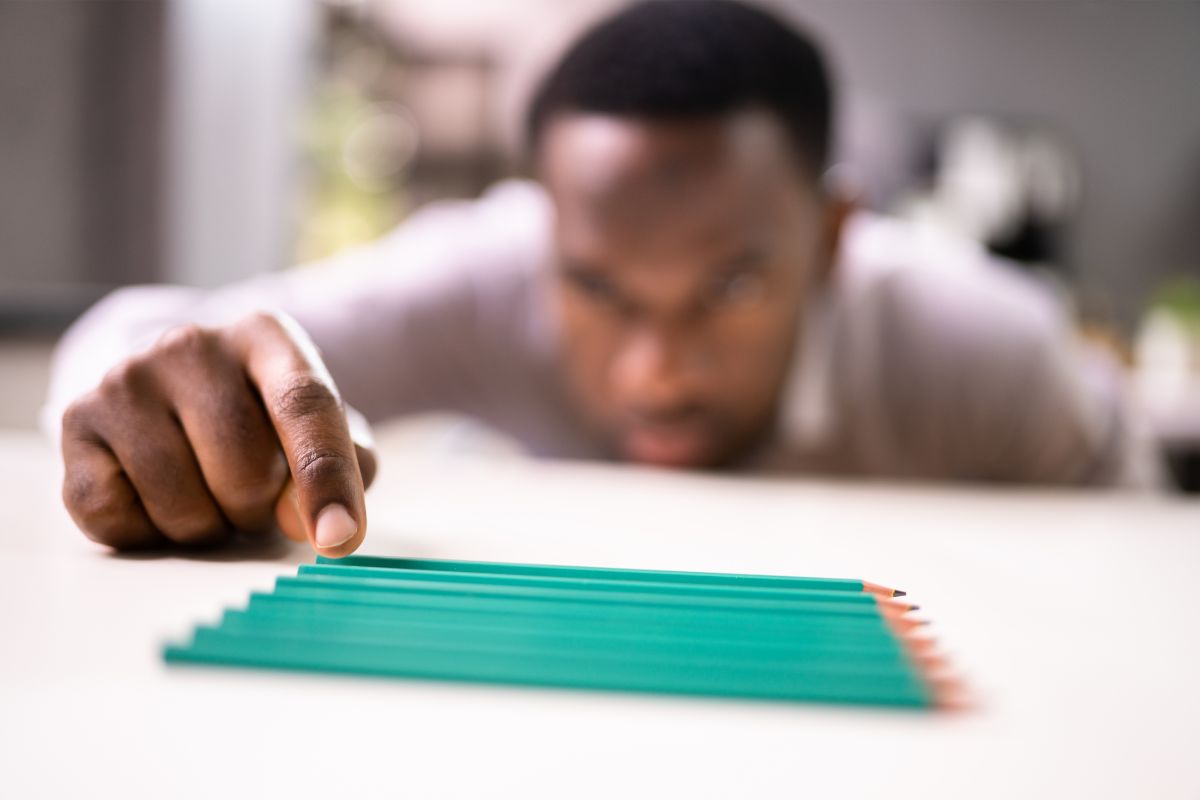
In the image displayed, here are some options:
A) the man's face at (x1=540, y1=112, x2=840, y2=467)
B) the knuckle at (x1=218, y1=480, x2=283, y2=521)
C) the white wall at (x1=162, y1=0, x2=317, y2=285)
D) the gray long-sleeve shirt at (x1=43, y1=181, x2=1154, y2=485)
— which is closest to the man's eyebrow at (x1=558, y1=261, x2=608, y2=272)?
the man's face at (x1=540, y1=112, x2=840, y2=467)

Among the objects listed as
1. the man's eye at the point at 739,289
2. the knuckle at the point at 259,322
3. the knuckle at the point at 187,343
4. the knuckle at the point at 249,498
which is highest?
the man's eye at the point at 739,289

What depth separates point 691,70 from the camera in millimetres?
876

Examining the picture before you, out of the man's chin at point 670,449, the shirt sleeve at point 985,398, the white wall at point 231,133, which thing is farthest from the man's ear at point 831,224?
the white wall at point 231,133

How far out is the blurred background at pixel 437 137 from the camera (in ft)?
5.69

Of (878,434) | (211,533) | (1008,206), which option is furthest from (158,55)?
(1008,206)

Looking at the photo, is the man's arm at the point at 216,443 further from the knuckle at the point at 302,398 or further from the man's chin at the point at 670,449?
the man's chin at the point at 670,449

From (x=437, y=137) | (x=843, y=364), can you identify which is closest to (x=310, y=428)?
(x=843, y=364)

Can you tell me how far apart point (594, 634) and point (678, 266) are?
55 centimetres

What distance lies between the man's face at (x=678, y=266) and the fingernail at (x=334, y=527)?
1.60 ft

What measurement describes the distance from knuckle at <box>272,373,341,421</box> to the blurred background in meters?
0.71

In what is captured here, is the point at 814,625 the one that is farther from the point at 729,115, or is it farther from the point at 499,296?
the point at 499,296

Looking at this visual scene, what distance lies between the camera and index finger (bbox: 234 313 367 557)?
41 cm

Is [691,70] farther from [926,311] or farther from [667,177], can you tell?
[926,311]

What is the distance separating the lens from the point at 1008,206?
9.23 feet
